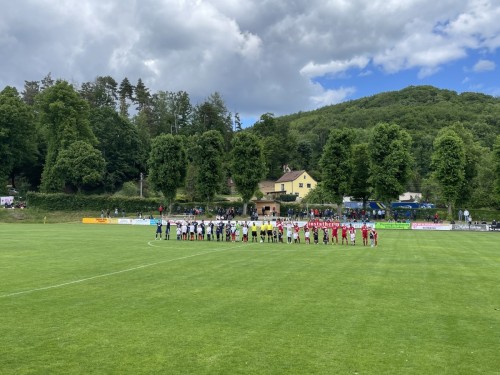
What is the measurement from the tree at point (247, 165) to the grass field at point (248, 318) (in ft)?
183

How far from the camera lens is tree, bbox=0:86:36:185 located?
85.2 meters

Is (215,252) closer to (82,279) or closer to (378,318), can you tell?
(82,279)

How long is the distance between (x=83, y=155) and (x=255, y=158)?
30934 mm

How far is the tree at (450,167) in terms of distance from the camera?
72.0 meters

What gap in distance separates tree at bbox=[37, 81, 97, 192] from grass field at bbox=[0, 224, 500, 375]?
68200mm

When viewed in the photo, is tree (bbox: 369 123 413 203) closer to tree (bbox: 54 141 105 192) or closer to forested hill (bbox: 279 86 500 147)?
forested hill (bbox: 279 86 500 147)

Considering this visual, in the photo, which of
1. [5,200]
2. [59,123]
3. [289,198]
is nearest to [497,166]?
[289,198]

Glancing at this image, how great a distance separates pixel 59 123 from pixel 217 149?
106 feet

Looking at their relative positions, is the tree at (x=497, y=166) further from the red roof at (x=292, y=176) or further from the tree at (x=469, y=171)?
the red roof at (x=292, y=176)

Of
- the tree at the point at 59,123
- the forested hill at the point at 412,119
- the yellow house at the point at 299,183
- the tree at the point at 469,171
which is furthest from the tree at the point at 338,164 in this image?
the tree at the point at 59,123

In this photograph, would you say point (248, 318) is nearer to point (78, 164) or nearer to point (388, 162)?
point (388, 162)

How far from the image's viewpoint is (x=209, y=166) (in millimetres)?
80312

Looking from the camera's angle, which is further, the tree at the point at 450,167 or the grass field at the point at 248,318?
the tree at the point at 450,167

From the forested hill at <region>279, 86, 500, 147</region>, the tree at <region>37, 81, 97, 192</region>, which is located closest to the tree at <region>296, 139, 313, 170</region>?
the forested hill at <region>279, 86, 500, 147</region>
